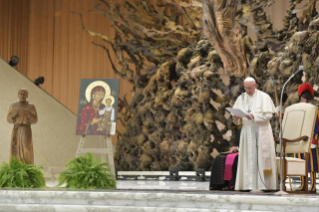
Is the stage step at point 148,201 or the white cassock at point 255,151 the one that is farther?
the white cassock at point 255,151

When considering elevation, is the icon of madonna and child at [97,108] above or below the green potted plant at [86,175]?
above

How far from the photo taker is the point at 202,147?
10062 millimetres

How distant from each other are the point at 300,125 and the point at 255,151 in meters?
0.65

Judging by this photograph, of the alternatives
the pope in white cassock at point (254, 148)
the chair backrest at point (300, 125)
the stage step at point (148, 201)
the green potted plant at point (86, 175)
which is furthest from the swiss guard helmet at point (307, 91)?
the green potted plant at point (86, 175)

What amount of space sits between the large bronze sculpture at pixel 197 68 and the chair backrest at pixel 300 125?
2.41 meters

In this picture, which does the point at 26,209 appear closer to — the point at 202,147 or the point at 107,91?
the point at 107,91

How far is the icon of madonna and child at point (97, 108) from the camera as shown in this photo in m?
7.69

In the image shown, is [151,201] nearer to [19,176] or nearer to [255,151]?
[255,151]

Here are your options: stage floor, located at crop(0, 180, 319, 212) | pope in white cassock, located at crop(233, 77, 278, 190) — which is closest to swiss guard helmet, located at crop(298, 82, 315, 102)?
pope in white cassock, located at crop(233, 77, 278, 190)

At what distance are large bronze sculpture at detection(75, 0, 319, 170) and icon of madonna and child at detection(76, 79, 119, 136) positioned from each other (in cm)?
254

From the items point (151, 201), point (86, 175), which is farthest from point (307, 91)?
point (86, 175)

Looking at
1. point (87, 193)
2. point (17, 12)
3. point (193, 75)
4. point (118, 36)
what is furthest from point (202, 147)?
point (17, 12)

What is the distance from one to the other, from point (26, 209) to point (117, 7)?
24.6 feet

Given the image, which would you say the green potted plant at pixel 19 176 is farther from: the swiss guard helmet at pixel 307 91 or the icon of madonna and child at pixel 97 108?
the swiss guard helmet at pixel 307 91
